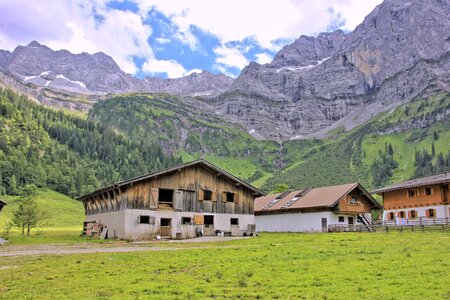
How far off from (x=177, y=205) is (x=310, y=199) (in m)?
22.9

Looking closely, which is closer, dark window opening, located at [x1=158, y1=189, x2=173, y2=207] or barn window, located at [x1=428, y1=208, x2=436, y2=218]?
dark window opening, located at [x1=158, y1=189, x2=173, y2=207]

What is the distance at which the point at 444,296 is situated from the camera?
12.1 metres

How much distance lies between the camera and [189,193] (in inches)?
1908

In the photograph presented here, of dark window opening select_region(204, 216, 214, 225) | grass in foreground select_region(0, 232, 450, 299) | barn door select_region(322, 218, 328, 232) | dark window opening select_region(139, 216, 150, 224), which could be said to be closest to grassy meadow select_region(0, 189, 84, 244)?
dark window opening select_region(204, 216, 214, 225)

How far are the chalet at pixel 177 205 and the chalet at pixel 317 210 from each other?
9.45m

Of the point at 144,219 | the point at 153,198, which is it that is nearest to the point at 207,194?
the point at 153,198

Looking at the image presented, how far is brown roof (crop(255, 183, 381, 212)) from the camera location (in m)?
57.6

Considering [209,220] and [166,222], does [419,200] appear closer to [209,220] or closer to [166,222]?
[209,220]

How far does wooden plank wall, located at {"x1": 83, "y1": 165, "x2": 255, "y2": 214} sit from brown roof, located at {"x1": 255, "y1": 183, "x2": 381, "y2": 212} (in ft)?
33.4

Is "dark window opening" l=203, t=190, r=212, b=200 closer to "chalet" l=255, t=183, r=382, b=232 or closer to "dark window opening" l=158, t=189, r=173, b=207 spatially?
"dark window opening" l=158, t=189, r=173, b=207

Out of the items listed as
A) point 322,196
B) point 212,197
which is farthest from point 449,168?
point 212,197

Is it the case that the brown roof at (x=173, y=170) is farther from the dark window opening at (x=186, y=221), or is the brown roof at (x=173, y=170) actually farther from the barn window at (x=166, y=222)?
the dark window opening at (x=186, y=221)

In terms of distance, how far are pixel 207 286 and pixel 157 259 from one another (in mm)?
9262

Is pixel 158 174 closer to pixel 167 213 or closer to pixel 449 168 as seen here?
pixel 167 213
